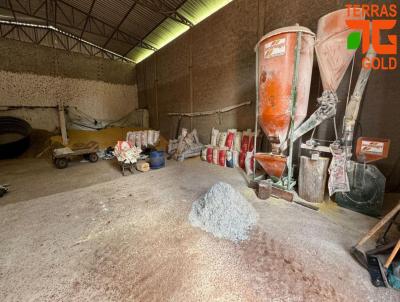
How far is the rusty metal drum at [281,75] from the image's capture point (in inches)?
83.6

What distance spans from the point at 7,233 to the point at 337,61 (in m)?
4.05

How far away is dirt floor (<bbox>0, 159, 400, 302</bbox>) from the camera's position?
43.9 inches

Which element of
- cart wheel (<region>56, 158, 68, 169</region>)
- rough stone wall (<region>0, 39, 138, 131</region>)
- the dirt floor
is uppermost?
rough stone wall (<region>0, 39, 138, 131</region>)

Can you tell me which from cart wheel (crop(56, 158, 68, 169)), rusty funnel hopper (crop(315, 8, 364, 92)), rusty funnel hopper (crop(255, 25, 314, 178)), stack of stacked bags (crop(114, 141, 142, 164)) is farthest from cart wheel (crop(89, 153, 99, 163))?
rusty funnel hopper (crop(315, 8, 364, 92))

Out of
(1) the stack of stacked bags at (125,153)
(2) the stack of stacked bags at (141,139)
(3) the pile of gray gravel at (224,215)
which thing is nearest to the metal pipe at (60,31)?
(2) the stack of stacked bags at (141,139)

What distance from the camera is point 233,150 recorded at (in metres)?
3.81

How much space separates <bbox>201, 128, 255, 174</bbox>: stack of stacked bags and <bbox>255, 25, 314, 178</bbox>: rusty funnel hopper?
3.08ft

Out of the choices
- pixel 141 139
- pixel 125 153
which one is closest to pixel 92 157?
pixel 141 139

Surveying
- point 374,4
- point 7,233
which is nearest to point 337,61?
Answer: point 374,4

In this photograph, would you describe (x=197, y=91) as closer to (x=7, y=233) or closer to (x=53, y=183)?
(x=53, y=183)

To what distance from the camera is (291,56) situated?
2129 millimetres

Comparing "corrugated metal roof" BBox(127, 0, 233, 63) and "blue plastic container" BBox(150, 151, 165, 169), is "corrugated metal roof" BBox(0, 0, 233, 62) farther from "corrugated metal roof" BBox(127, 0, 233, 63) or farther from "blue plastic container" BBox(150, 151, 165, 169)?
"blue plastic container" BBox(150, 151, 165, 169)

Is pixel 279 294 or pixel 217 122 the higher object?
pixel 217 122

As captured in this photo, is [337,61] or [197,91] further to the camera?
[197,91]
